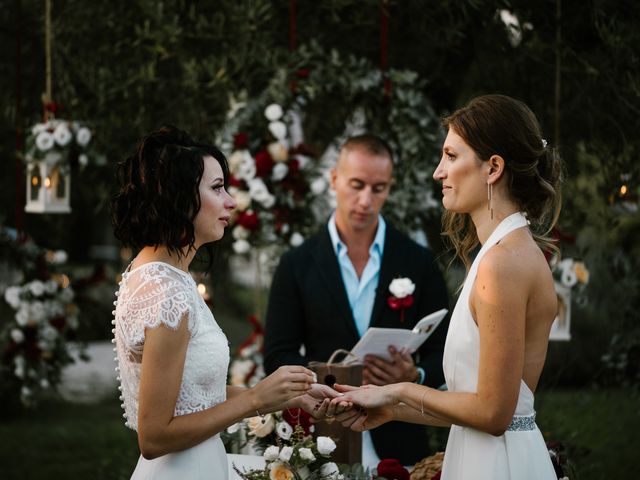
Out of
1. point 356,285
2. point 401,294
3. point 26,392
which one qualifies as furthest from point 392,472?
point 26,392

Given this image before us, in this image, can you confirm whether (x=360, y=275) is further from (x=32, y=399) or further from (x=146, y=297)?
(x=32, y=399)

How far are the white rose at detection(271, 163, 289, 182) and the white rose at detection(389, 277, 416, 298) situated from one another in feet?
5.02

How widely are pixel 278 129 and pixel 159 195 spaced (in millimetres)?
2766

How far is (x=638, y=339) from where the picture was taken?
612cm

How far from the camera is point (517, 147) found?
2.81m

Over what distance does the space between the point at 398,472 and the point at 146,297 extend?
1002 millimetres

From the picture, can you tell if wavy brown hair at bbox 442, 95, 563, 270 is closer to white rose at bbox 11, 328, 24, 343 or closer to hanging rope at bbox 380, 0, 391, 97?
hanging rope at bbox 380, 0, 391, 97

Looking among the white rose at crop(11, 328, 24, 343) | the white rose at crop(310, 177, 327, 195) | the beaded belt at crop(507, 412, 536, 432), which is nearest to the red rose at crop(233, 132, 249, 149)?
the white rose at crop(310, 177, 327, 195)

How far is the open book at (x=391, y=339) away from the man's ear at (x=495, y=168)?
39.9 inches

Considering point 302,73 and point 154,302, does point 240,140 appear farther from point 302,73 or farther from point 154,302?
point 154,302

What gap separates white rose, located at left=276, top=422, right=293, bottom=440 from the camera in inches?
127

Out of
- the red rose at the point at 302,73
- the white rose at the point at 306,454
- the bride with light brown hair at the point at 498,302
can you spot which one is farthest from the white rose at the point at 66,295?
the bride with light brown hair at the point at 498,302

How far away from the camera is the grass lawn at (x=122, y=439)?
22.2 feet

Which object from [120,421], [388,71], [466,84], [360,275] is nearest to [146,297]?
[360,275]
